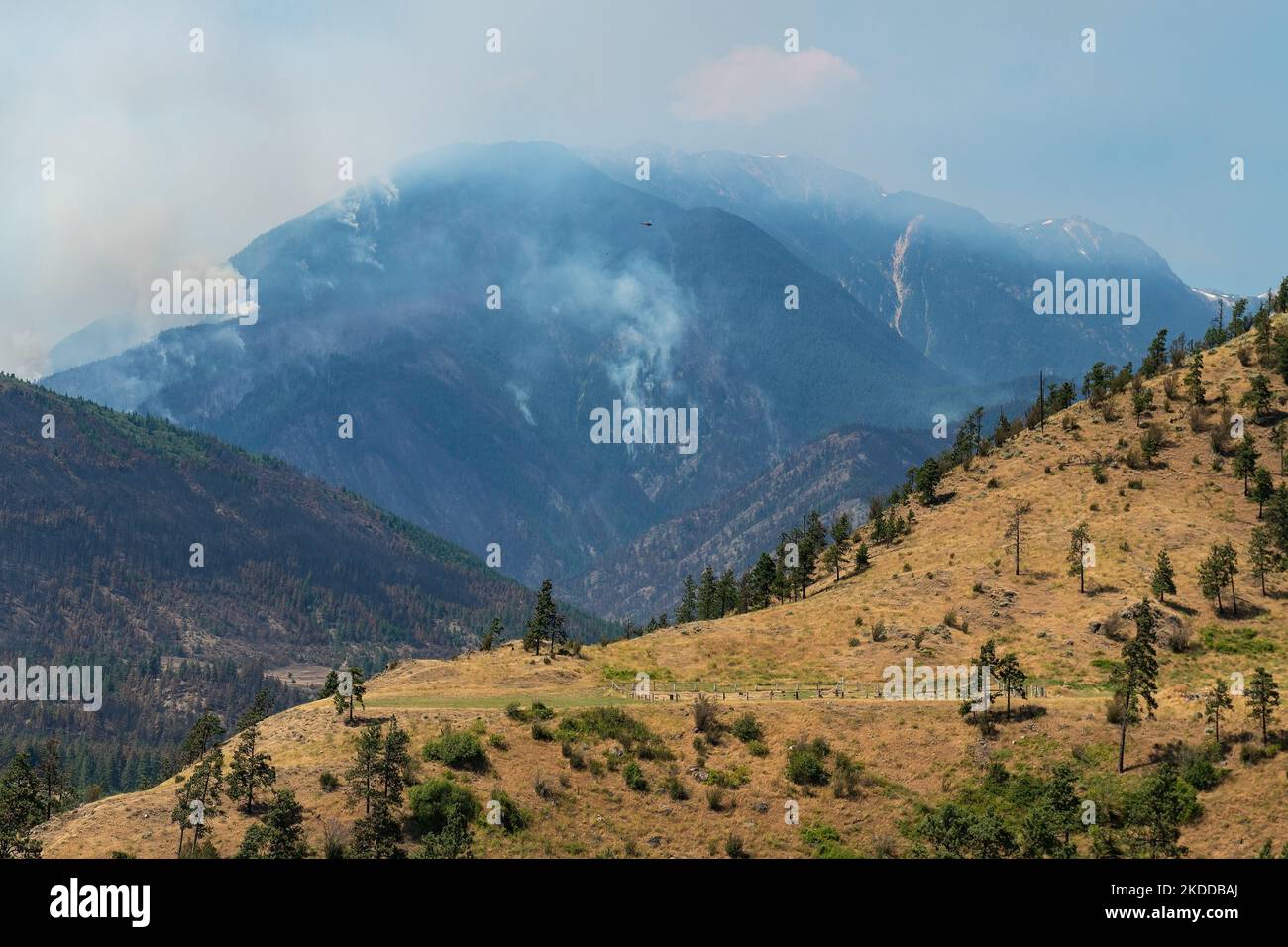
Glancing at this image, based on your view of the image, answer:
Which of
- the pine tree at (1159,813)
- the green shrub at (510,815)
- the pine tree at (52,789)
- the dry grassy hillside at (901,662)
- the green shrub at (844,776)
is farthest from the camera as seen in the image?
the pine tree at (52,789)

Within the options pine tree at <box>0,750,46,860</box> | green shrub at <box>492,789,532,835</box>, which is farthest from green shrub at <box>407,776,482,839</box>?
pine tree at <box>0,750,46,860</box>

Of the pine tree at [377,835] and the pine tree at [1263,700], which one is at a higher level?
the pine tree at [1263,700]

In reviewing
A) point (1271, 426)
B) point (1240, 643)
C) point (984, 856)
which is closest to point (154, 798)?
point (984, 856)

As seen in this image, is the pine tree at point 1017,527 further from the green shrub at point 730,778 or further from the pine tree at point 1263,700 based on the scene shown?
the green shrub at point 730,778

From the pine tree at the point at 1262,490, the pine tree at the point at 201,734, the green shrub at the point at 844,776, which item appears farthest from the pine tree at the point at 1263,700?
the pine tree at the point at 201,734
